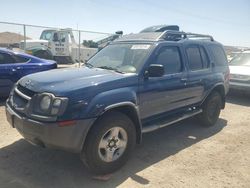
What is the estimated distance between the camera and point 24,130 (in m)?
3.77

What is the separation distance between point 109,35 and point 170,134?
1531 centimetres

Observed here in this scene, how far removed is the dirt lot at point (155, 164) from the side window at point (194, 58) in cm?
139

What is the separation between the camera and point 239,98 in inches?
407

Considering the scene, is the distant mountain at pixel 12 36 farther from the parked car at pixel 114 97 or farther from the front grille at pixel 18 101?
the front grille at pixel 18 101

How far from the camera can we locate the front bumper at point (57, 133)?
11.5ft

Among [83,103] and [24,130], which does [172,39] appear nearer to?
[83,103]

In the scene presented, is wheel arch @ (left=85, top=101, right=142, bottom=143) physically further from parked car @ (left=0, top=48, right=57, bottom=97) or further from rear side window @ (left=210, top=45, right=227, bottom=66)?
parked car @ (left=0, top=48, right=57, bottom=97)

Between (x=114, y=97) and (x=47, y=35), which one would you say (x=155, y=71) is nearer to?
(x=114, y=97)

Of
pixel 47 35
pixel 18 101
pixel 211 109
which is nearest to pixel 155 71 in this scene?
pixel 18 101

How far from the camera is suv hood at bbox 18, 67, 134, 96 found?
373 cm

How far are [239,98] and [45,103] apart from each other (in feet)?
27.4

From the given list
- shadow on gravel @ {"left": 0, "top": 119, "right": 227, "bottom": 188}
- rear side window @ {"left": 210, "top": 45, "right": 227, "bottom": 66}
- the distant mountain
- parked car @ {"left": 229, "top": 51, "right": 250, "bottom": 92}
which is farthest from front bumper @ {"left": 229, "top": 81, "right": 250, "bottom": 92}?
the distant mountain

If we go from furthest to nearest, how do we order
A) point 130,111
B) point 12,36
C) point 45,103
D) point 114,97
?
point 12,36
point 130,111
point 114,97
point 45,103

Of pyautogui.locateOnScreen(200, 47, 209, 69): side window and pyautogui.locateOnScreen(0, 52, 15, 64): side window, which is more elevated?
pyautogui.locateOnScreen(200, 47, 209, 69): side window
